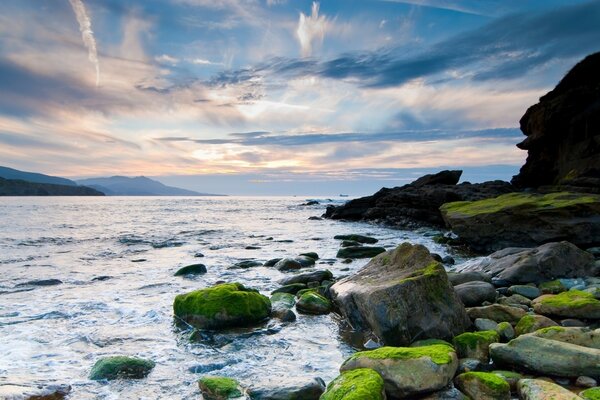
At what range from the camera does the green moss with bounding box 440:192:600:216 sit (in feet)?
55.9

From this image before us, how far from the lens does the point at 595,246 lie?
16109mm

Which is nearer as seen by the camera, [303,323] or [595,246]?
[303,323]

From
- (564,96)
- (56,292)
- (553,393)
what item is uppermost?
(564,96)

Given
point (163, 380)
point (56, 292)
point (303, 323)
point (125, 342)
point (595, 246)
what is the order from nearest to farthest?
point (163, 380)
point (125, 342)
point (303, 323)
point (56, 292)
point (595, 246)

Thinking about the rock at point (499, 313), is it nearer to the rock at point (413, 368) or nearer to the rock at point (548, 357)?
the rock at point (548, 357)

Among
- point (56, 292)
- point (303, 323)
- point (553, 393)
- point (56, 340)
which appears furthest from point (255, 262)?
point (553, 393)

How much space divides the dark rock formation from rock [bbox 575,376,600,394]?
2752cm

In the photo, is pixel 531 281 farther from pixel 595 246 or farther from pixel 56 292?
pixel 56 292

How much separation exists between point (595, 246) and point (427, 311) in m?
13.2

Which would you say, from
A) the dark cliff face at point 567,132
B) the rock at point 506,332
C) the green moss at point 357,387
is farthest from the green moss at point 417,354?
the dark cliff face at point 567,132

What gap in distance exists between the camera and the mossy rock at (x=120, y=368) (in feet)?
20.9

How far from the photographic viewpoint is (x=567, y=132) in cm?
3175

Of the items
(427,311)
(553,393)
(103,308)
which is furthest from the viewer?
(103,308)

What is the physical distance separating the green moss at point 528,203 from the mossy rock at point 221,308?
1370 centimetres
